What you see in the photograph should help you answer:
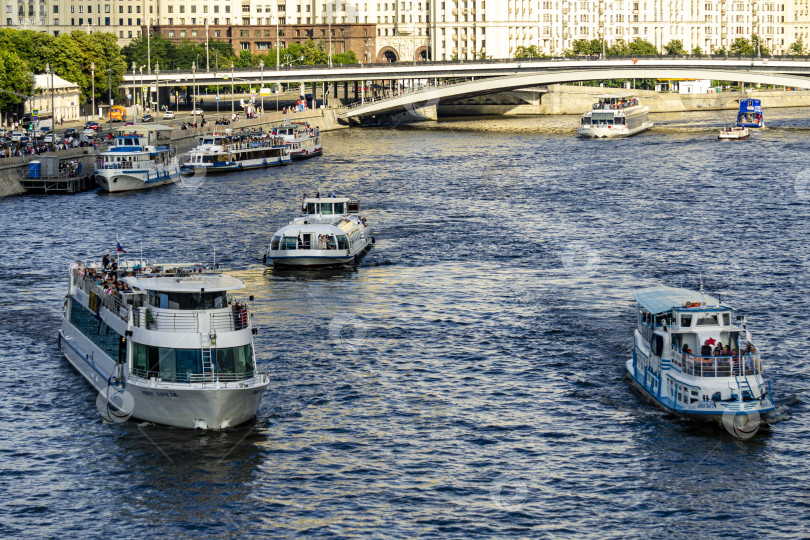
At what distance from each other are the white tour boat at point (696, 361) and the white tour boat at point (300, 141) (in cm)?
9887

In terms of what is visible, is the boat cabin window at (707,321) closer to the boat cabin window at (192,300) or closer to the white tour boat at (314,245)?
the boat cabin window at (192,300)

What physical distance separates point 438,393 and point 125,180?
71.9m

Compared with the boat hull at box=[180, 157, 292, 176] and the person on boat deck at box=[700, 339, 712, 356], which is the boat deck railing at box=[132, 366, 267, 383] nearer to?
the person on boat deck at box=[700, 339, 712, 356]

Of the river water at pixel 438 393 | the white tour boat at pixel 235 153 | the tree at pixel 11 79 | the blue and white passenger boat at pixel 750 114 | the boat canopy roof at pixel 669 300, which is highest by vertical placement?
the tree at pixel 11 79

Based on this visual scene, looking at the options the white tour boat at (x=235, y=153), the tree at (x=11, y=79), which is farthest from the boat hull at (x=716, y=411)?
the tree at (x=11, y=79)

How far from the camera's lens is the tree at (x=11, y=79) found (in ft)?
511

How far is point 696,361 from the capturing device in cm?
4825

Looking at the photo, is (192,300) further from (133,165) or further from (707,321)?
(133,165)

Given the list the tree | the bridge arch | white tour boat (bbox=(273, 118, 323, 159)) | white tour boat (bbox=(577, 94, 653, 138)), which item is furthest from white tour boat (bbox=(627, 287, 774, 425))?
the bridge arch

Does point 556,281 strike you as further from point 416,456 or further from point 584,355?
point 416,456

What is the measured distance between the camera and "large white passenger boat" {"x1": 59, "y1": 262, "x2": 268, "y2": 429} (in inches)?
1844

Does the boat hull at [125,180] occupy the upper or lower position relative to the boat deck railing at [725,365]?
upper

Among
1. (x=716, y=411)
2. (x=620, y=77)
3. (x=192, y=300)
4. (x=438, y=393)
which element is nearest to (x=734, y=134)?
(x=620, y=77)

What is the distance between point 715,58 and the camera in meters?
196
